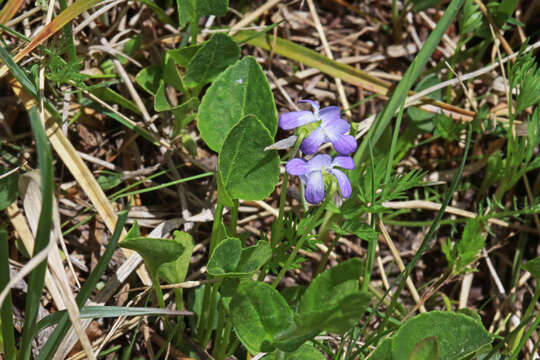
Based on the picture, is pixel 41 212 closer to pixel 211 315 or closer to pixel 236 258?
pixel 236 258

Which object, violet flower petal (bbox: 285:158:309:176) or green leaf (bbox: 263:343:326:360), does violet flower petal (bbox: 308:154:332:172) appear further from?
green leaf (bbox: 263:343:326:360)

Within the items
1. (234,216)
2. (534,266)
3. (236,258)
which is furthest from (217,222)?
(534,266)

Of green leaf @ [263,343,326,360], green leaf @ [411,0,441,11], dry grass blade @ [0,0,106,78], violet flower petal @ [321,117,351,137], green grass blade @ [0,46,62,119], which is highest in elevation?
dry grass blade @ [0,0,106,78]

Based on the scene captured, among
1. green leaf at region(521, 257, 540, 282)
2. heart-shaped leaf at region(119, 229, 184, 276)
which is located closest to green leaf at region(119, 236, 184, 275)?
heart-shaped leaf at region(119, 229, 184, 276)

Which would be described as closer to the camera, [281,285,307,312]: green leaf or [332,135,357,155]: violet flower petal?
[332,135,357,155]: violet flower petal

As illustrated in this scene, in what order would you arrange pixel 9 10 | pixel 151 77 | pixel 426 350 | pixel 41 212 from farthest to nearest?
pixel 151 77 < pixel 9 10 < pixel 426 350 < pixel 41 212

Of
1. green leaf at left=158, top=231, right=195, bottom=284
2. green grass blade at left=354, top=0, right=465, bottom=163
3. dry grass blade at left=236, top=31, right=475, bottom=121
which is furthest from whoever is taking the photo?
dry grass blade at left=236, top=31, right=475, bottom=121

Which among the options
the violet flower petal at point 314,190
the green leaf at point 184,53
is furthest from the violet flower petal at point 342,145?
the green leaf at point 184,53
